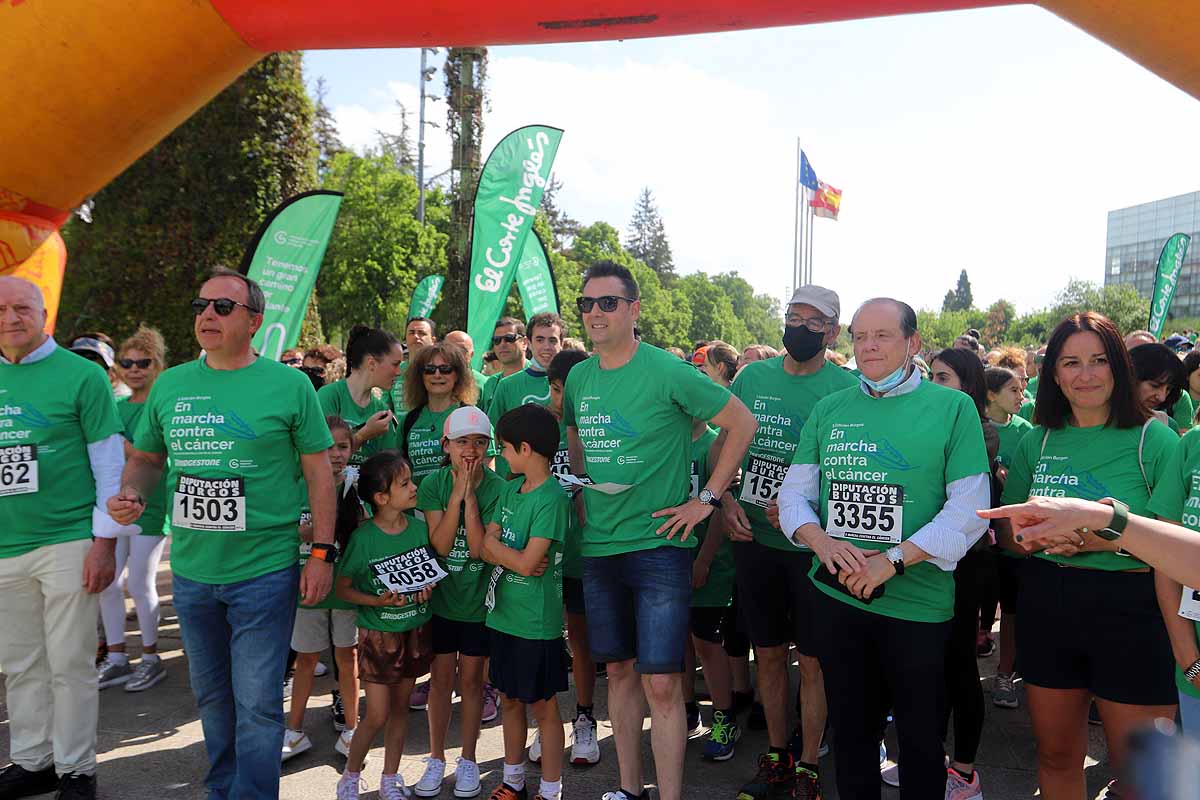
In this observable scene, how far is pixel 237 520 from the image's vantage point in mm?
3326

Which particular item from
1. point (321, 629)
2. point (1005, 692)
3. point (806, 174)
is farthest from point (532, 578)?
point (806, 174)

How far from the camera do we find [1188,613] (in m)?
2.48

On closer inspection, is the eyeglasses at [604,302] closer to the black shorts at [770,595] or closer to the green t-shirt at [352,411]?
the black shorts at [770,595]

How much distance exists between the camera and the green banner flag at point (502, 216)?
27.3 feet

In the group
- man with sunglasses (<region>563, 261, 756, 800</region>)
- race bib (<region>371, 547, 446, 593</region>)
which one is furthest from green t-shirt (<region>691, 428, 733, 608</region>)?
race bib (<region>371, 547, 446, 593</region>)

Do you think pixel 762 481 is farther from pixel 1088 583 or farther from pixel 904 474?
pixel 1088 583

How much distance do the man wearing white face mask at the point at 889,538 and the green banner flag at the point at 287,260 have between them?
5.66m

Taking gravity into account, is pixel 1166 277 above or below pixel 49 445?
above

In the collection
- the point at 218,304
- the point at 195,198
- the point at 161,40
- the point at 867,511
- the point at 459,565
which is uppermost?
the point at 195,198

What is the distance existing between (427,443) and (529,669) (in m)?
1.60

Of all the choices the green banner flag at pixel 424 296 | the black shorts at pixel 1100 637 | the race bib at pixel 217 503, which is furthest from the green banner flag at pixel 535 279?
the black shorts at pixel 1100 637

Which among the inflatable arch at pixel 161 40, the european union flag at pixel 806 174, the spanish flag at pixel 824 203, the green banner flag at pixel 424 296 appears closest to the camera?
the inflatable arch at pixel 161 40

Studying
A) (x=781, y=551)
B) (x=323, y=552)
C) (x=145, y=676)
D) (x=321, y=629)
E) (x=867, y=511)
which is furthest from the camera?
(x=145, y=676)

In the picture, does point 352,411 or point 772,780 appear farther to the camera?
point 352,411
